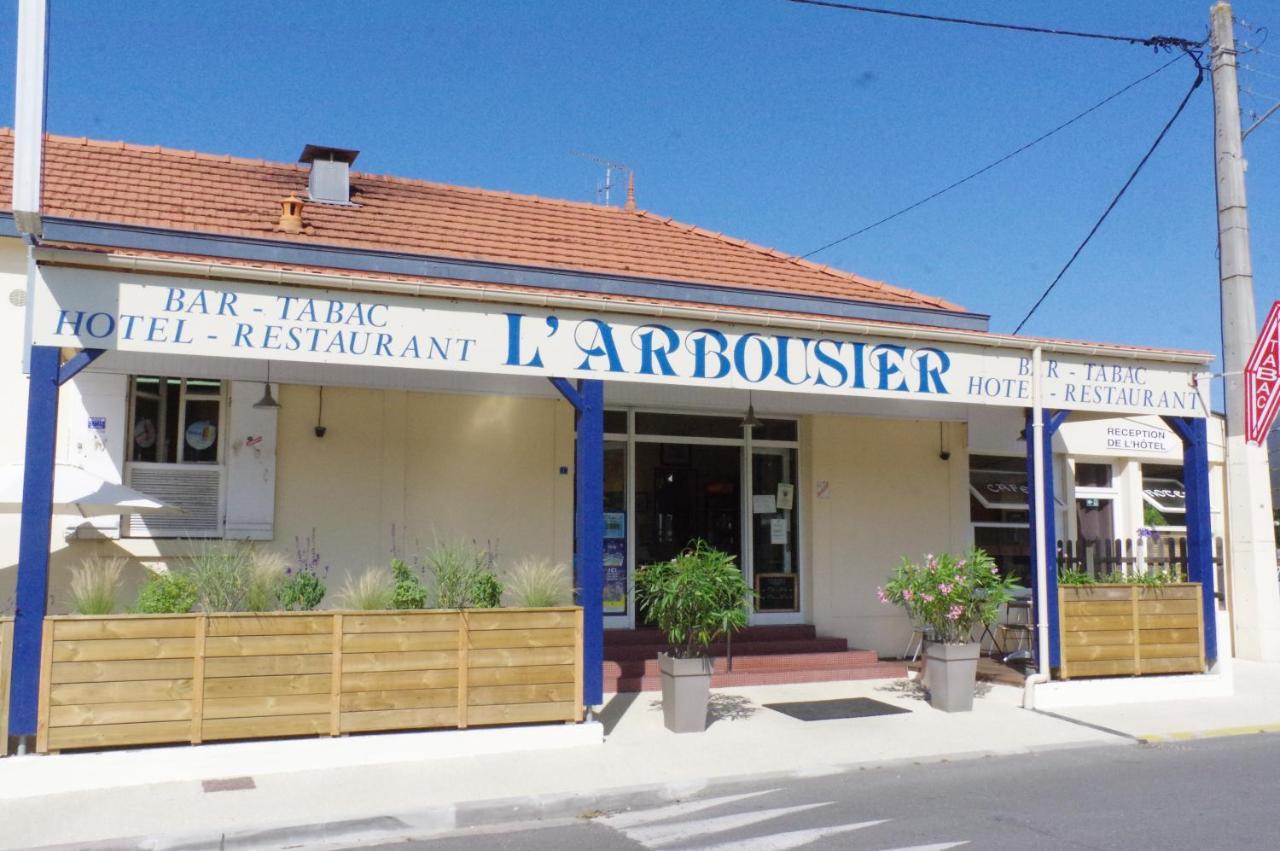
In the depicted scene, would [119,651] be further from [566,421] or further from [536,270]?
[536,270]

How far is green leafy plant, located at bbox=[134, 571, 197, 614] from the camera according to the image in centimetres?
791

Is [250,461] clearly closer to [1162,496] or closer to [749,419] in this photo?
[749,419]

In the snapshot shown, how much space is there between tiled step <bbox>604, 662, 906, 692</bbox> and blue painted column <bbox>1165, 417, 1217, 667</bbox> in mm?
3048

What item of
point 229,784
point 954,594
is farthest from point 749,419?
point 229,784

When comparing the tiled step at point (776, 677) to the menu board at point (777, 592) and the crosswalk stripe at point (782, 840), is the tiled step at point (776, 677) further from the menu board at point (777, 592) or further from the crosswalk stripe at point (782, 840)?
the crosswalk stripe at point (782, 840)

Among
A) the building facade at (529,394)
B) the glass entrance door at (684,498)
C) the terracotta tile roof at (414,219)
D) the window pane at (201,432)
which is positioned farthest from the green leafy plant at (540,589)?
the terracotta tile roof at (414,219)

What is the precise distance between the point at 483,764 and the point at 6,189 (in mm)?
7682

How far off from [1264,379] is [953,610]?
570 centimetres

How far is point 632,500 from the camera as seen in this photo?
1237 cm

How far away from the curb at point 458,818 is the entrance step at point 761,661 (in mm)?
3009

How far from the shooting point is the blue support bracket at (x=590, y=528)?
28.7 ft

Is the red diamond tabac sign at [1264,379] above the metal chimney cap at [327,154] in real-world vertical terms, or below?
below

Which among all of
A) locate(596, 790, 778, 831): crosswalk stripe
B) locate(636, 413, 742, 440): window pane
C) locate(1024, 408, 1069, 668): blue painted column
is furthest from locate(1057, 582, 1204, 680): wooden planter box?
locate(596, 790, 778, 831): crosswalk stripe

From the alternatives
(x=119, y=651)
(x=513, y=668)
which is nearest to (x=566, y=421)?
(x=513, y=668)
